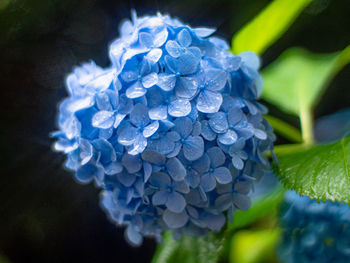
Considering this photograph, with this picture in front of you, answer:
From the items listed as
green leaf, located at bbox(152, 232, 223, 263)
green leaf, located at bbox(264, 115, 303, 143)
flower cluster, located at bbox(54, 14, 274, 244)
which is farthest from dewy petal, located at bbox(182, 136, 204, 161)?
green leaf, located at bbox(264, 115, 303, 143)

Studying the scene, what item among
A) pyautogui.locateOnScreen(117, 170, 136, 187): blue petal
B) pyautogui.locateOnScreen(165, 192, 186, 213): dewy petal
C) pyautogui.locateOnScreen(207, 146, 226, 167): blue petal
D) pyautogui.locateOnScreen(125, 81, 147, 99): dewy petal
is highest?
pyautogui.locateOnScreen(125, 81, 147, 99): dewy petal

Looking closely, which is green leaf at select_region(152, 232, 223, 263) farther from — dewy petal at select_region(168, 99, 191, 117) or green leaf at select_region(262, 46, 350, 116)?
green leaf at select_region(262, 46, 350, 116)

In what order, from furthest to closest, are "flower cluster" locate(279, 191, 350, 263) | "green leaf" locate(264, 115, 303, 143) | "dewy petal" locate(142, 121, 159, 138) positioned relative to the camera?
"green leaf" locate(264, 115, 303, 143)
"flower cluster" locate(279, 191, 350, 263)
"dewy petal" locate(142, 121, 159, 138)

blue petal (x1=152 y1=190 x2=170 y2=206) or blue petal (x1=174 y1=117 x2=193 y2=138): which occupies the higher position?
blue petal (x1=174 y1=117 x2=193 y2=138)

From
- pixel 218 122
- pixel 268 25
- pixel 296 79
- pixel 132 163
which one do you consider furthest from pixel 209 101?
pixel 296 79

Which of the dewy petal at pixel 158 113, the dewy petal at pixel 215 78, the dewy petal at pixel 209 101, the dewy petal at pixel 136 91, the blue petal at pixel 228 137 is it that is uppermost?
the dewy petal at pixel 136 91

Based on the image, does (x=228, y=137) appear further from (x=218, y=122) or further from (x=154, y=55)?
(x=154, y=55)

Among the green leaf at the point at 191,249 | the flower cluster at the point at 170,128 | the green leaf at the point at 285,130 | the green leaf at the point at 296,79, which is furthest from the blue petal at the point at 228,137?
the green leaf at the point at 296,79

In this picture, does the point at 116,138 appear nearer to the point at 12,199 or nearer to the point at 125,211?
the point at 125,211

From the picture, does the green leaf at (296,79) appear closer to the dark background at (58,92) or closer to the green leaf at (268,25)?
the dark background at (58,92)
